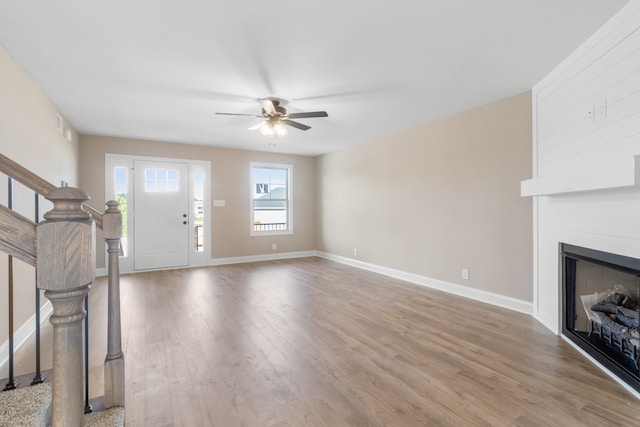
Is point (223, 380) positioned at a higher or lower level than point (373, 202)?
lower

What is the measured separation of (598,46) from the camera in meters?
2.34

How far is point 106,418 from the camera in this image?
1.46m

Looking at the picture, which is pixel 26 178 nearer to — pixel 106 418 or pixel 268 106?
pixel 106 418

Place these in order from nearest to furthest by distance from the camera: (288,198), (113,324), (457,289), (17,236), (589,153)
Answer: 1. (17,236)
2. (113,324)
3. (589,153)
4. (457,289)
5. (288,198)

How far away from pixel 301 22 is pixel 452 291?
3.79 m

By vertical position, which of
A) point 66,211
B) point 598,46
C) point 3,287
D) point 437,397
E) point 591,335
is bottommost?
point 437,397

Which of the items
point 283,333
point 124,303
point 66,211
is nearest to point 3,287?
point 124,303

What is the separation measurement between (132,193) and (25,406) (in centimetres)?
517

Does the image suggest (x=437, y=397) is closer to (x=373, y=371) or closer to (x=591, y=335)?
(x=373, y=371)

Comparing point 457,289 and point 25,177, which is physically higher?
point 25,177

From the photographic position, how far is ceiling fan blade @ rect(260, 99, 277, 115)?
3592 mm

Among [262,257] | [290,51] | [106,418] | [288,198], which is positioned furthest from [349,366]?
[288,198]

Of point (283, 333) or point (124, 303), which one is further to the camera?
point (124, 303)

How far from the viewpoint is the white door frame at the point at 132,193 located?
5.59m
